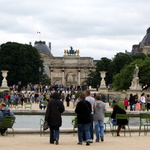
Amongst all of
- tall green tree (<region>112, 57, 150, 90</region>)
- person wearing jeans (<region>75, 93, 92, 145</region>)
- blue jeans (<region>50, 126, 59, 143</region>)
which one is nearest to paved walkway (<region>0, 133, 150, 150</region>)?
blue jeans (<region>50, 126, 59, 143</region>)

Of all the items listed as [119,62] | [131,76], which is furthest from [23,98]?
[119,62]

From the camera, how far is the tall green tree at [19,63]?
241ft

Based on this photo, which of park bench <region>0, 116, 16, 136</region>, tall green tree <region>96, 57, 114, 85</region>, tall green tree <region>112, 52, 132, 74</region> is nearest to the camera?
park bench <region>0, 116, 16, 136</region>

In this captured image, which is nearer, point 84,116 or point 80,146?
point 80,146

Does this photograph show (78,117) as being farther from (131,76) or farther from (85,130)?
(131,76)

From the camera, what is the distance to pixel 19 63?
75.4 meters

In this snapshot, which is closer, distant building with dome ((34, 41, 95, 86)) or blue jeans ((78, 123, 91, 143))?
blue jeans ((78, 123, 91, 143))

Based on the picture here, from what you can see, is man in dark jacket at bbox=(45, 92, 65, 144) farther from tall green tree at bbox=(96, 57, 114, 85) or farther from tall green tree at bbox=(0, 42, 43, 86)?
tall green tree at bbox=(96, 57, 114, 85)

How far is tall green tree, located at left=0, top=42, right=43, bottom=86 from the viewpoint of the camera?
241 feet

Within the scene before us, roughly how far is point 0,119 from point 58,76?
11138 centimetres

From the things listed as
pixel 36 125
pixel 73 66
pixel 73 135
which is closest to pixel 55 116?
pixel 73 135

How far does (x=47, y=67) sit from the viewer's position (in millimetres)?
124562

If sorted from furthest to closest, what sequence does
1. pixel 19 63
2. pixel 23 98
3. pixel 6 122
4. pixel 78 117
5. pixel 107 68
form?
pixel 107 68 < pixel 19 63 < pixel 23 98 < pixel 6 122 < pixel 78 117

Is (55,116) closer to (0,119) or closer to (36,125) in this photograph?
(0,119)
